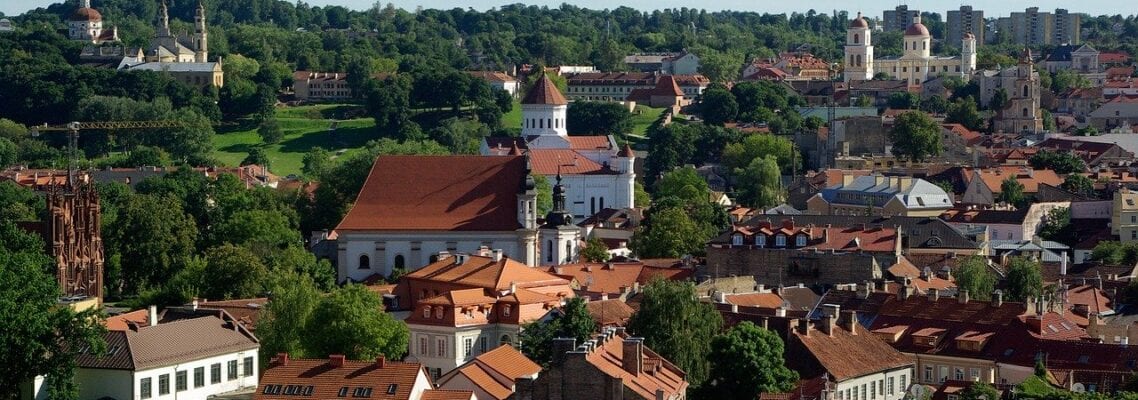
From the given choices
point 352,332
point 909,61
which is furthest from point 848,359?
point 909,61

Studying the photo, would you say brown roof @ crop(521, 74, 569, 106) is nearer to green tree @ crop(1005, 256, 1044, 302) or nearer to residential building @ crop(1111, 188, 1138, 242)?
residential building @ crop(1111, 188, 1138, 242)

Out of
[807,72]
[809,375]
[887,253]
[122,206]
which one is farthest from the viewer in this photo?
[807,72]

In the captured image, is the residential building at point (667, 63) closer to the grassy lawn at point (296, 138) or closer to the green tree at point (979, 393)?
the grassy lawn at point (296, 138)

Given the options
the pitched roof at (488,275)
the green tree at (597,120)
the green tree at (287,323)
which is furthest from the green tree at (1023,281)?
the green tree at (597,120)

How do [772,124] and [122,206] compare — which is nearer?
[122,206]

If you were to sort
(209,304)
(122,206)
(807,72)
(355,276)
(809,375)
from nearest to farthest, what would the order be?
(809,375)
(209,304)
(355,276)
(122,206)
(807,72)

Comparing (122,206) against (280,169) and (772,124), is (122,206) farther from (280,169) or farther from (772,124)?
(772,124)

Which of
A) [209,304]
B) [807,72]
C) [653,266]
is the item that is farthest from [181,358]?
[807,72]

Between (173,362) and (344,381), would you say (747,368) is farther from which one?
(173,362)
